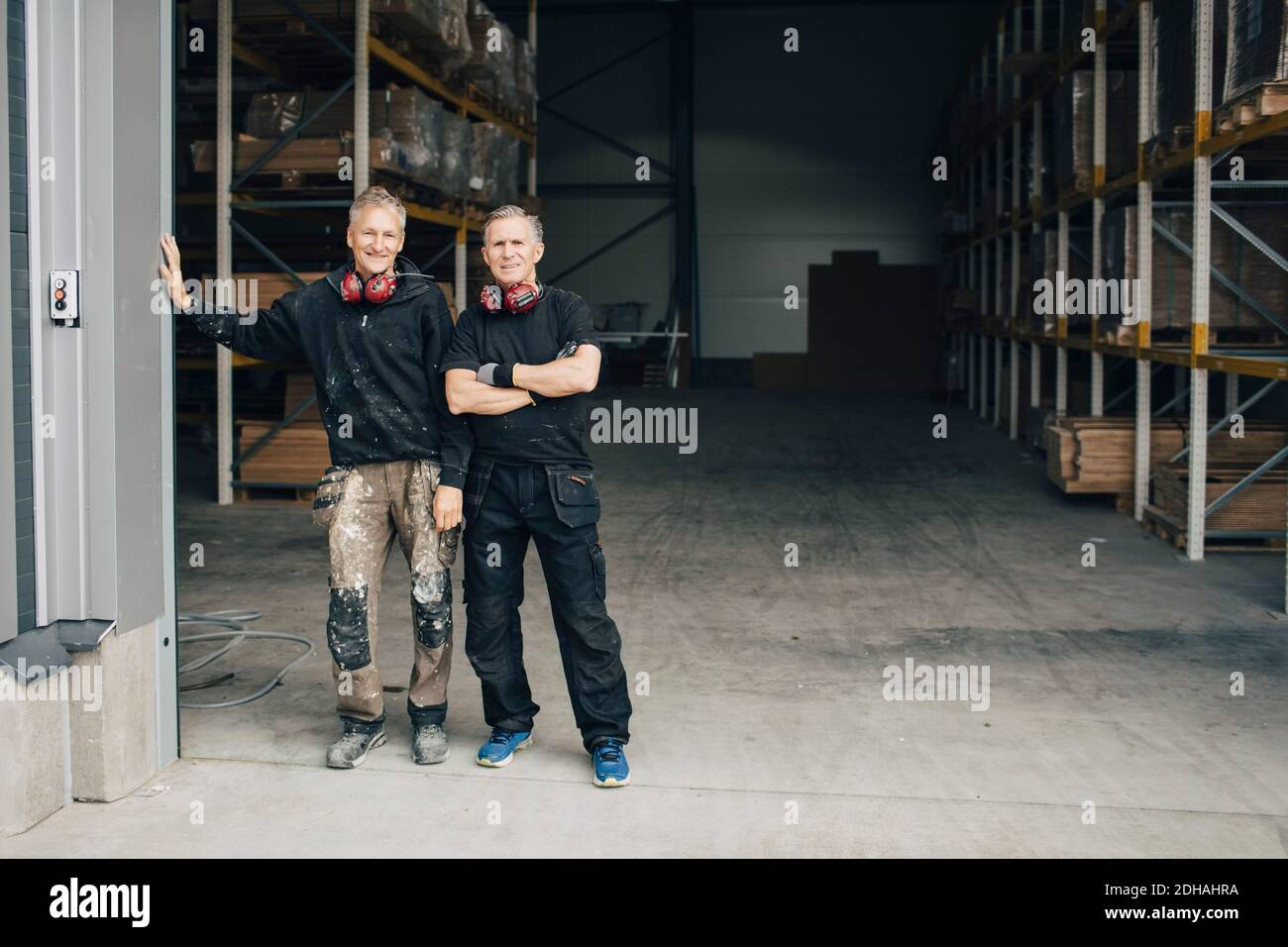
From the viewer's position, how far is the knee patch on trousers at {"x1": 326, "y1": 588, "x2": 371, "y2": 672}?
15.0 feet

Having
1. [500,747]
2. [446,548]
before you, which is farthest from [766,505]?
[446,548]

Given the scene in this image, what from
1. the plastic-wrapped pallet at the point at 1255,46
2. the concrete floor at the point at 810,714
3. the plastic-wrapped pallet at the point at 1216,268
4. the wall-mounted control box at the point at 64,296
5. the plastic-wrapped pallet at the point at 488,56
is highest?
the plastic-wrapped pallet at the point at 488,56

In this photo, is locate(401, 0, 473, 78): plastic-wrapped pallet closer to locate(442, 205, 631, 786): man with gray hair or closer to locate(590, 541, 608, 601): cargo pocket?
locate(442, 205, 631, 786): man with gray hair

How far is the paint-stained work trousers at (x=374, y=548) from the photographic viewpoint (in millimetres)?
4566

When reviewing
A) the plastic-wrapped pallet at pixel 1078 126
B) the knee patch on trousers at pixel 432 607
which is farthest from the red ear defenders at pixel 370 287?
the plastic-wrapped pallet at pixel 1078 126

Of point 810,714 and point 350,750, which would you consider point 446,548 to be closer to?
point 350,750

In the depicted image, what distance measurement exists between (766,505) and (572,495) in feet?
22.3

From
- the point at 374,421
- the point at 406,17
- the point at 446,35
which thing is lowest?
the point at 374,421

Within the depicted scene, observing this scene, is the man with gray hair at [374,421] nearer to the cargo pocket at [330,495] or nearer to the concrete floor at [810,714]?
the cargo pocket at [330,495]

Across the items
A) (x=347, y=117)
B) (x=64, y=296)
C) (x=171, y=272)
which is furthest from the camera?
(x=347, y=117)

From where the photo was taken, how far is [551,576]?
4.50 meters

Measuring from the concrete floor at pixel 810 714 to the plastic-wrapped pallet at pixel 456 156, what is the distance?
329 cm

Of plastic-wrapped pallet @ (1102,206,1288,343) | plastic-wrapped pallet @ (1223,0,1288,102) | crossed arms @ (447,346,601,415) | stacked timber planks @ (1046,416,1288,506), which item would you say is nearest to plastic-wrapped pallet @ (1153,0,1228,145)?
plastic-wrapped pallet @ (1223,0,1288,102)

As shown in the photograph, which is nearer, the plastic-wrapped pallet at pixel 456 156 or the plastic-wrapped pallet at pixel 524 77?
the plastic-wrapped pallet at pixel 456 156
